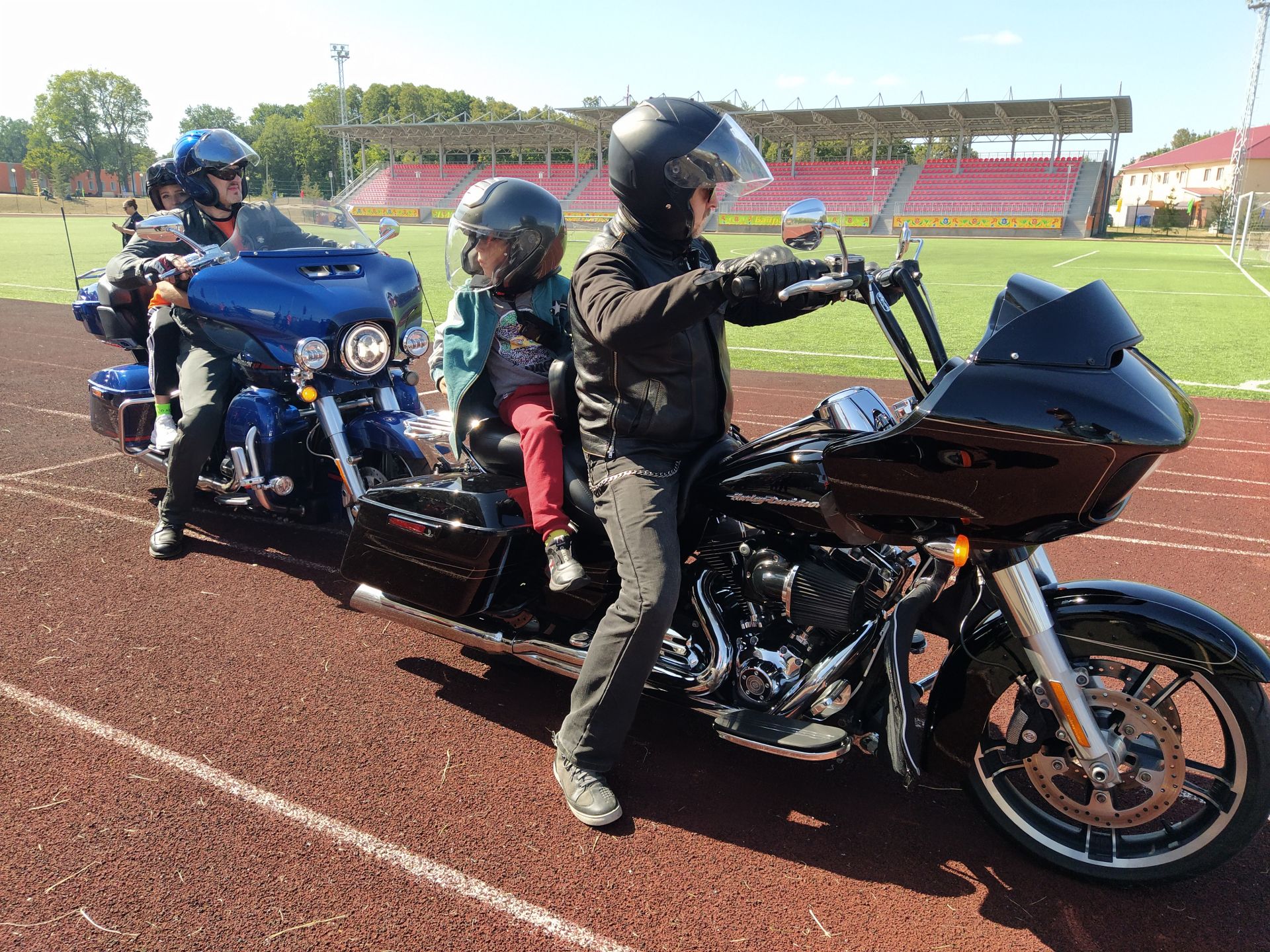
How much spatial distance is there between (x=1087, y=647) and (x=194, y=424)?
457 centimetres

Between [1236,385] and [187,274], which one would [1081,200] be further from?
[187,274]

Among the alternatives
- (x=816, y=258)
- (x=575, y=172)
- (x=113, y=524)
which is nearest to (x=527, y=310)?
(x=816, y=258)

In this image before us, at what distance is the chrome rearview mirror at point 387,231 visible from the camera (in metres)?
5.41

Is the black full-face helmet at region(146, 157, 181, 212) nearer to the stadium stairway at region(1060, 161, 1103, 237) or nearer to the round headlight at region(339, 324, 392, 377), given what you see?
the round headlight at region(339, 324, 392, 377)

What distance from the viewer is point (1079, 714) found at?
245 centimetres

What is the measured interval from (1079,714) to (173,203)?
650cm

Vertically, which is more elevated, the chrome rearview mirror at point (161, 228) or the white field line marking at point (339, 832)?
the chrome rearview mirror at point (161, 228)

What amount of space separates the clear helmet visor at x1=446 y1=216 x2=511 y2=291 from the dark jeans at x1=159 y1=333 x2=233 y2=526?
85.0 inches

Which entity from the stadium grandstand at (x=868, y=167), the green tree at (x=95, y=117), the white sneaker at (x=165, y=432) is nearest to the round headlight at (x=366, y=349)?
the white sneaker at (x=165, y=432)

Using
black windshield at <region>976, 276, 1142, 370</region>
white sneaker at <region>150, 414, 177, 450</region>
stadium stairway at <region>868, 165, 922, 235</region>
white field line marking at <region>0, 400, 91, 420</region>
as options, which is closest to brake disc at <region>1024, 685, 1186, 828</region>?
black windshield at <region>976, 276, 1142, 370</region>

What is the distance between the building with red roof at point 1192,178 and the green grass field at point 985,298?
111 ft

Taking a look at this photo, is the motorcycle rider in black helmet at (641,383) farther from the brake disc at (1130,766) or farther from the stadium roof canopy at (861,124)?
the stadium roof canopy at (861,124)

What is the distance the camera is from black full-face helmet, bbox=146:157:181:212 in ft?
19.5

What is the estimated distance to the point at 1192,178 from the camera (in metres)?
82.8
